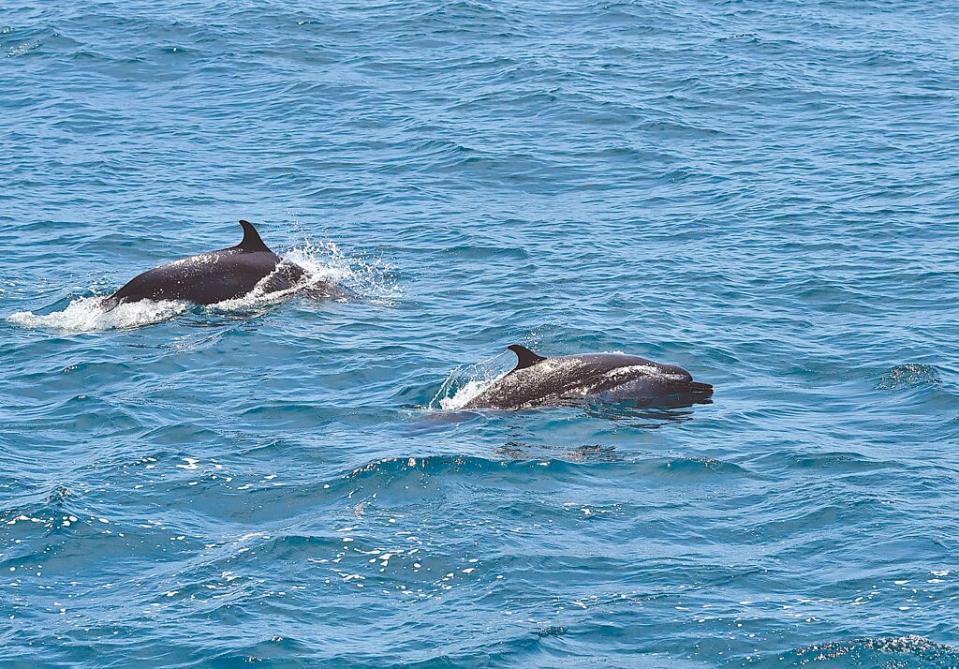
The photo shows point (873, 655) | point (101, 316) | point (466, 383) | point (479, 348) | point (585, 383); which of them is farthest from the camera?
point (101, 316)

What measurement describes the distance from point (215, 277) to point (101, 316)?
2.02 m

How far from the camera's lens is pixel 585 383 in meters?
21.2

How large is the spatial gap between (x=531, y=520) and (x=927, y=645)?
4.81 meters

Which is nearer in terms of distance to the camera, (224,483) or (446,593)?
(446,593)

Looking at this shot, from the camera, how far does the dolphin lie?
25.4 m

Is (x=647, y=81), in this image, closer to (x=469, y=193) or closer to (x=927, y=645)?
(x=469, y=193)

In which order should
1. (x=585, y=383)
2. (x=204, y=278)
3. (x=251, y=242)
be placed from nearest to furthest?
(x=585, y=383) < (x=204, y=278) < (x=251, y=242)

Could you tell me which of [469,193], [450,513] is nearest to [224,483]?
[450,513]

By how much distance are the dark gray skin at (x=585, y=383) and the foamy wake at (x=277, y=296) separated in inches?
223

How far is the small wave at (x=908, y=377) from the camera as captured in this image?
2212cm

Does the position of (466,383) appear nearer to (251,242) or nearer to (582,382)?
(582,382)

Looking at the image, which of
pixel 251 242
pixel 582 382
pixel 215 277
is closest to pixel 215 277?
pixel 215 277

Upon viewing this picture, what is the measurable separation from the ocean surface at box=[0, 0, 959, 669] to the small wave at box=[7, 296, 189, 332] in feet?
0.26

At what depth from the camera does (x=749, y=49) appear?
147 feet
